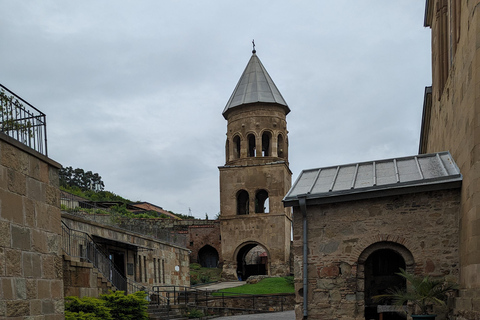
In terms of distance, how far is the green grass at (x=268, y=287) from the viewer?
1233 inches

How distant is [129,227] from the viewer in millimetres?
28391

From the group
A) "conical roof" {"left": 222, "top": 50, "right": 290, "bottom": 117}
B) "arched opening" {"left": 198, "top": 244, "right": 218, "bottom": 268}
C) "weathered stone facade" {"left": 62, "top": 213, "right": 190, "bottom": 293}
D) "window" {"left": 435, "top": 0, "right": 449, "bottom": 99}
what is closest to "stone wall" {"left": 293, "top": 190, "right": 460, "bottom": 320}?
"window" {"left": 435, "top": 0, "right": 449, "bottom": 99}

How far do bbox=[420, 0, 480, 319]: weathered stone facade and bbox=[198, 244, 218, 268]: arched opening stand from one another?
3340 centimetres

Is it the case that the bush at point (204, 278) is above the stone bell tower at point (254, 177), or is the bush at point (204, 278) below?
below

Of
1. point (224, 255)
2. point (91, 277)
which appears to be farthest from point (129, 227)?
point (224, 255)

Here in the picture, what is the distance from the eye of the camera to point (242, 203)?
43.7 m

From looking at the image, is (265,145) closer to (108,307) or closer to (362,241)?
(108,307)

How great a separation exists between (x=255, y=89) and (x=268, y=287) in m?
15.4

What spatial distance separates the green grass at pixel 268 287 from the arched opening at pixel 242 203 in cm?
840

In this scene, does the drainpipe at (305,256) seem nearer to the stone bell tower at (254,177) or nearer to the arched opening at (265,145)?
the stone bell tower at (254,177)

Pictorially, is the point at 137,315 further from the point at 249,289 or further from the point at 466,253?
the point at 249,289

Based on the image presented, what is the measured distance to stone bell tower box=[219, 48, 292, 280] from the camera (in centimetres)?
4069

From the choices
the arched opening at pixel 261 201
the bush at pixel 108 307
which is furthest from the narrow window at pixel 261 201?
the bush at pixel 108 307

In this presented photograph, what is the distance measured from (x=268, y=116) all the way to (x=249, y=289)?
45.5 ft
